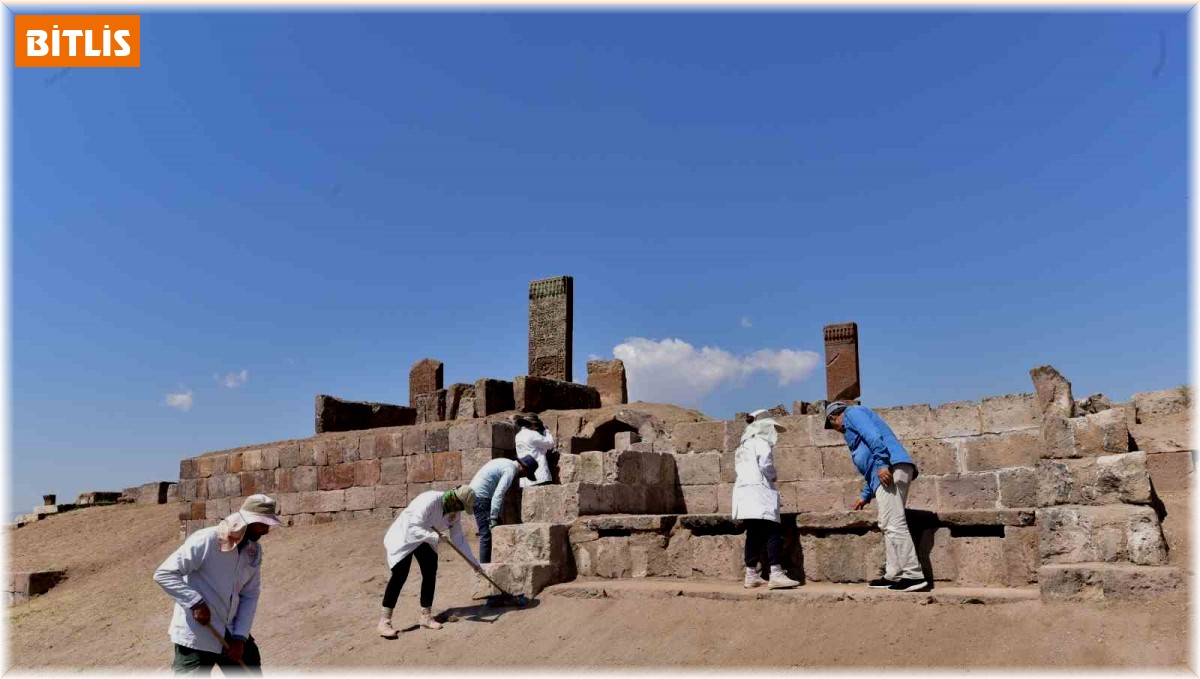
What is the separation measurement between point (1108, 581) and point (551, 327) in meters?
18.3

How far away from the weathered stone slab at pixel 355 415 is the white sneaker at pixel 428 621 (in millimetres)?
10876

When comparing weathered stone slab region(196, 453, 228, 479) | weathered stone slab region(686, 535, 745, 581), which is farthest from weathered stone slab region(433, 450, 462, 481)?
weathered stone slab region(686, 535, 745, 581)

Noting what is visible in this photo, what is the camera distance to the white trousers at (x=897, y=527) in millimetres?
7438

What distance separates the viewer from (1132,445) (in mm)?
9086

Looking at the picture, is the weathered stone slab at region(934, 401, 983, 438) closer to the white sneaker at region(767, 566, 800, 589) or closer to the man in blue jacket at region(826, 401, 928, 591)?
the man in blue jacket at region(826, 401, 928, 591)

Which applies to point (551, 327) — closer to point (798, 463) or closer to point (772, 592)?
point (798, 463)

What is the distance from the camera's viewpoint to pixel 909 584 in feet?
24.3

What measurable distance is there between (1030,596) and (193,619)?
551cm

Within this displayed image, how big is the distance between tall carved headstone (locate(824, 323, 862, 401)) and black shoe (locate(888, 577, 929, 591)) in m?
13.7

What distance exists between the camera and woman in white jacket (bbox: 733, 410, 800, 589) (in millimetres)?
8008

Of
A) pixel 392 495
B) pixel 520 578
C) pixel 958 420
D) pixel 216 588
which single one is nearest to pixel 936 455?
pixel 958 420

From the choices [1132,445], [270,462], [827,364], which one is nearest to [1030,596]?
[1132,445]

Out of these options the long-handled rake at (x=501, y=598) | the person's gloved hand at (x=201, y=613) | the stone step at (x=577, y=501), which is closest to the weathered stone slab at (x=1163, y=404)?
the stone step at (x=577, y=501)

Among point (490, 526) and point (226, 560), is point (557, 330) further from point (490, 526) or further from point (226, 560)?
point (226, 560)
